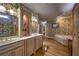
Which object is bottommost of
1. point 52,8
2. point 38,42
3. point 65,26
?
point 38,42

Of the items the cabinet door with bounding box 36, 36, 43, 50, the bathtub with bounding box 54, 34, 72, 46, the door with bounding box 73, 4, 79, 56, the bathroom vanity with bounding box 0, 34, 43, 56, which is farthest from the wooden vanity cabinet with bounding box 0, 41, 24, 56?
the door with bounding box 73, 4, 79, 56

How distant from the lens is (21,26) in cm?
250

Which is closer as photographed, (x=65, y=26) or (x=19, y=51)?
(x=65, y=26)

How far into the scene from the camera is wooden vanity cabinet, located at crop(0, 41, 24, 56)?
191 cm

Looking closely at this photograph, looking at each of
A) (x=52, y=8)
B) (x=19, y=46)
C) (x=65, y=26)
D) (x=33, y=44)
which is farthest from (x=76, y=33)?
(x=19, y=46)

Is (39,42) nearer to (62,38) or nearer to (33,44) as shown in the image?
(33,44)

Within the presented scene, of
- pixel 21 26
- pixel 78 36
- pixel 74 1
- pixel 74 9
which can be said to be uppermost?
pixel 74 1

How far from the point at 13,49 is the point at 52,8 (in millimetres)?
1096

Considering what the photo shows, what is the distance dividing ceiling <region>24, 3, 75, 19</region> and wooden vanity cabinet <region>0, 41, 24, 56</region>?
0.81m

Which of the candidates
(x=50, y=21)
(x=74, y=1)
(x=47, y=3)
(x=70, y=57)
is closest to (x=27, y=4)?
(x=47, y=3)

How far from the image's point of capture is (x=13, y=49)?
2.09 m

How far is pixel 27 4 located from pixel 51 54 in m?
1.10

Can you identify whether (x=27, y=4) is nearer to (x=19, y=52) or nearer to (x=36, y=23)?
(x=36, y=23)

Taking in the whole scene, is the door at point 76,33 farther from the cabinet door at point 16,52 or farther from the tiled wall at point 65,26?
the cabinet door at point 16,52
